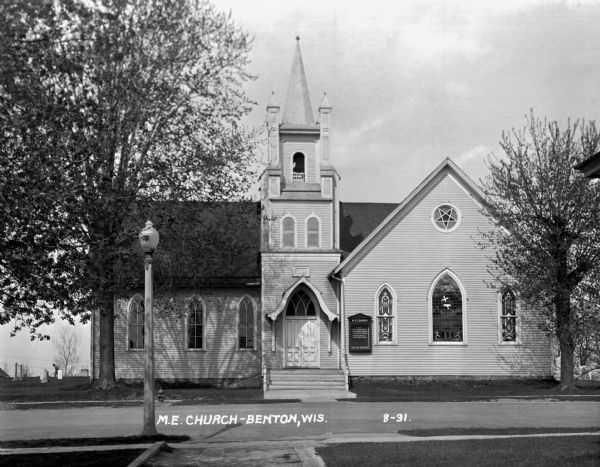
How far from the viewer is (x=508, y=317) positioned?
33531 mm

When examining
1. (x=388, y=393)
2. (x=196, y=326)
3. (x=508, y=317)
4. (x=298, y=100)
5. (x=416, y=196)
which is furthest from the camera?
(x=196, y=326)

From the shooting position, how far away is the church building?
32.9m

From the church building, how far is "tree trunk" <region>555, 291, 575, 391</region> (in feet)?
9.72

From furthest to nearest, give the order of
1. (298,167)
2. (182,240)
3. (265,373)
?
1. (298,167)
2. (265,373)
3. (182,240)

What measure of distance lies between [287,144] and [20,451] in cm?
2181

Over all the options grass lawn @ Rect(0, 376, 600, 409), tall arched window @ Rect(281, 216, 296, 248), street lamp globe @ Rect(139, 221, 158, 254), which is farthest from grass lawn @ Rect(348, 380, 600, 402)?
street lamp globe @ Rect(139, 221, 158, 254)

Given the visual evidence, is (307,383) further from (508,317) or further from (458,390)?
(508,317)

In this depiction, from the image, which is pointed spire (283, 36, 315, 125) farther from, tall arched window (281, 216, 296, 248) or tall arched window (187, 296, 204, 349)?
tall arched window (187, 296, 204, 349)

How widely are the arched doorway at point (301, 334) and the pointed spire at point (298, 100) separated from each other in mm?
7107

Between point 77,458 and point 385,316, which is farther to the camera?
point 385,316

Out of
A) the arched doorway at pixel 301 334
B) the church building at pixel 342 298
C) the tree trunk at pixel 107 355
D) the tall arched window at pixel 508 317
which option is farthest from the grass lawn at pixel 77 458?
the tall arched window at pixel 508 317

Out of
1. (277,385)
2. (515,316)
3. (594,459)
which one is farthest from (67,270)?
(515,316)

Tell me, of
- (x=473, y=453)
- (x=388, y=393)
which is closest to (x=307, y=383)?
(x=388, y=393)

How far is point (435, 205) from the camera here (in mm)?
33500
